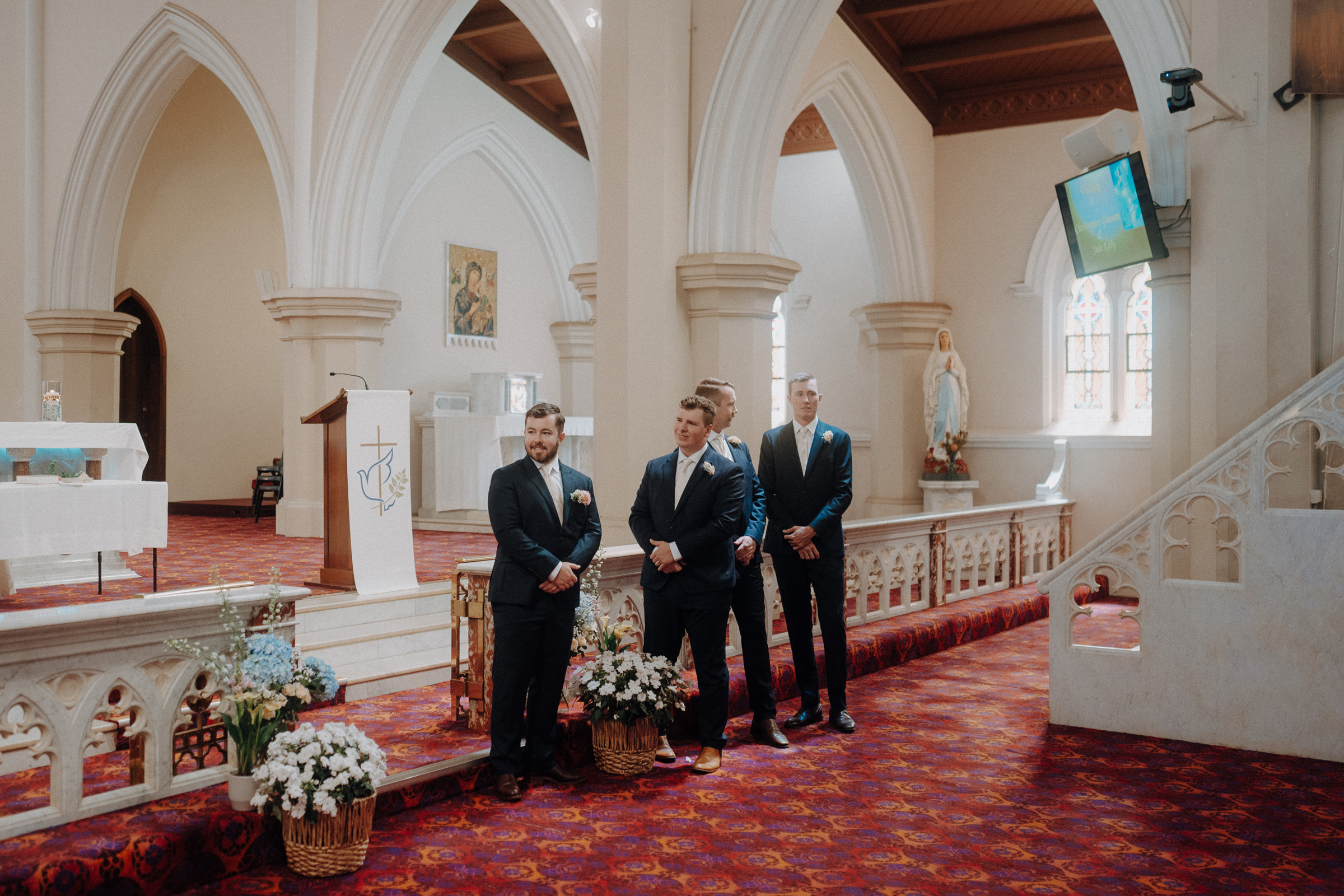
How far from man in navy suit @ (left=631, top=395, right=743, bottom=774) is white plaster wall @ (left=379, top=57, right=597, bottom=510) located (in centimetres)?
811

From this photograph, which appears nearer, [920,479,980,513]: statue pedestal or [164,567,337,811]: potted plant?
[164,567,337,811]: potted plant

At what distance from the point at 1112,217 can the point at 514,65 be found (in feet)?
28.9

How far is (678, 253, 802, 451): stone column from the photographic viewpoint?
20.4ft

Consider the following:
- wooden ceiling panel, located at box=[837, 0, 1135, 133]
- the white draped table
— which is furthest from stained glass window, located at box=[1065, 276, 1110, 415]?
the white draped table

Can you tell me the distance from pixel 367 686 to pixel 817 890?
260cm

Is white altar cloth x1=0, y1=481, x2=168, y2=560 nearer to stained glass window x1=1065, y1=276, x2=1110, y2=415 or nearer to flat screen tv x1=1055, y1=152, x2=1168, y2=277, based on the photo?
flat screen tv x1=1055, y1=152, x2=1168, y2=277

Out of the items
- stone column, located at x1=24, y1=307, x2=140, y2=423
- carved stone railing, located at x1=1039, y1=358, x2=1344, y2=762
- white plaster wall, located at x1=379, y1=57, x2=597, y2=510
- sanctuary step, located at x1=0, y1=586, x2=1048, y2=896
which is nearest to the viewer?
sanctuary step, located at x1=0, y1=586, x2=1048, y2=896

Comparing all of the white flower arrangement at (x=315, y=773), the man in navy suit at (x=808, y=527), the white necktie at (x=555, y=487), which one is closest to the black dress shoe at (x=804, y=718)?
the man in navy suit at (x=808, y=527)

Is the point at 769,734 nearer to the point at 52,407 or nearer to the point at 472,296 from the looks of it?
the point at 52,407

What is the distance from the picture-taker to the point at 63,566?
7.07m

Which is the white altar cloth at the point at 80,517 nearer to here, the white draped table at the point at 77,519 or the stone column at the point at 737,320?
the white draped table at the point at 77,519

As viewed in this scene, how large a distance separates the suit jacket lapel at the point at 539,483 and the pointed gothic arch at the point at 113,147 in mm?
7895

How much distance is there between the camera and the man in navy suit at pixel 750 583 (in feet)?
13.4

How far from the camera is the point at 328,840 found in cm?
290
